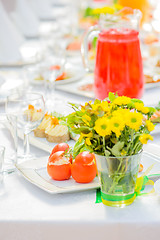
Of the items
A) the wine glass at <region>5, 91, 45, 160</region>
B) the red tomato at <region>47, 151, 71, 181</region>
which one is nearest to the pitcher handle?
the wine glass at <region>5, 91, 45, 160</region>

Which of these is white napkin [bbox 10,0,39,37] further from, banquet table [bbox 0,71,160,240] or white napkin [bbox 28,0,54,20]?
banquet table [bbox 0,71,160,240]

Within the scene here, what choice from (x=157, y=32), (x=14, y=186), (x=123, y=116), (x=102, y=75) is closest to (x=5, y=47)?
(x=157, y=32)

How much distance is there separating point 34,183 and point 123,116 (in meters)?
0.22

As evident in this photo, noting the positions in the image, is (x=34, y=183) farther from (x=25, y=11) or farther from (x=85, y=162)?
(x=25, y=11)

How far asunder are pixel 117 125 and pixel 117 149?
4cm

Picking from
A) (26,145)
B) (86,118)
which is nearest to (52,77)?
(26,145)

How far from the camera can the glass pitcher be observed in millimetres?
1148

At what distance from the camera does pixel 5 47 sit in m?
1.86

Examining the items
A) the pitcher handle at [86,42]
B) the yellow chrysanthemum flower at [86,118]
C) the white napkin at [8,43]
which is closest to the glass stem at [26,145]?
the yellow chrysanthemum flower at [86,118]

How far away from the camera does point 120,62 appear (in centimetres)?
115

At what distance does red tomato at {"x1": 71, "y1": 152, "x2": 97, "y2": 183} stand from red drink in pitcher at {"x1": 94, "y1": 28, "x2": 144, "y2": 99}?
0.45 meters

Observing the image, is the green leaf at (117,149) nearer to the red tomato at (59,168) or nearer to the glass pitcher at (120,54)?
the red tomato at (59,168)

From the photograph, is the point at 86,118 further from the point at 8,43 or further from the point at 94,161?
the point at 8,43

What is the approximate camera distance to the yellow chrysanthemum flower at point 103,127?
24.6 inches
